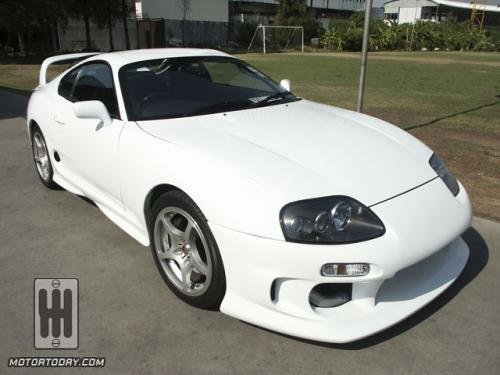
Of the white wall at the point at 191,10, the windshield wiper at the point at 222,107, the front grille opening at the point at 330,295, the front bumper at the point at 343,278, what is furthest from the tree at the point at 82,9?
the front grille opening at the point at 330,295

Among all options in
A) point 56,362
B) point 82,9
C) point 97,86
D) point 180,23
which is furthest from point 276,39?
point 56,362

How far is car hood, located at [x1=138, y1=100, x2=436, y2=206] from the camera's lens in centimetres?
245

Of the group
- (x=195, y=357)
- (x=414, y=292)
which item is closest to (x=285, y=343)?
(x=195, y=357)

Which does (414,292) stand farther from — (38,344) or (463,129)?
(463,129)

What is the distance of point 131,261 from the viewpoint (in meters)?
3.36

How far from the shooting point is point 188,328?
263 cm

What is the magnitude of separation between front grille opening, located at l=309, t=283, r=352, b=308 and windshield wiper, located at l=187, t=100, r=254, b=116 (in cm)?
153

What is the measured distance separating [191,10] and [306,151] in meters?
42.3

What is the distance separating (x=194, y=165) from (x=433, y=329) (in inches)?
61.5

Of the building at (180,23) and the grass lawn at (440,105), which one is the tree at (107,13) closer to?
the building at (180,23)

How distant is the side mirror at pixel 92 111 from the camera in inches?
127

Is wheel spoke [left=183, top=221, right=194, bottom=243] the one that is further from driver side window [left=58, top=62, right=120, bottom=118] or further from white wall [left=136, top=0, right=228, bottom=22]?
white wall [left=136, top=0, right=228, bottom=22]

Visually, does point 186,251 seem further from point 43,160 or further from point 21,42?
point 21,42

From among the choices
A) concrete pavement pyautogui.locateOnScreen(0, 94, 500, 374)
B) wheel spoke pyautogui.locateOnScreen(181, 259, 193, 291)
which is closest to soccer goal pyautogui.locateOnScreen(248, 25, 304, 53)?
concrete pavement pyautogui.locateOnScreen(0, 94, 500, 374)
